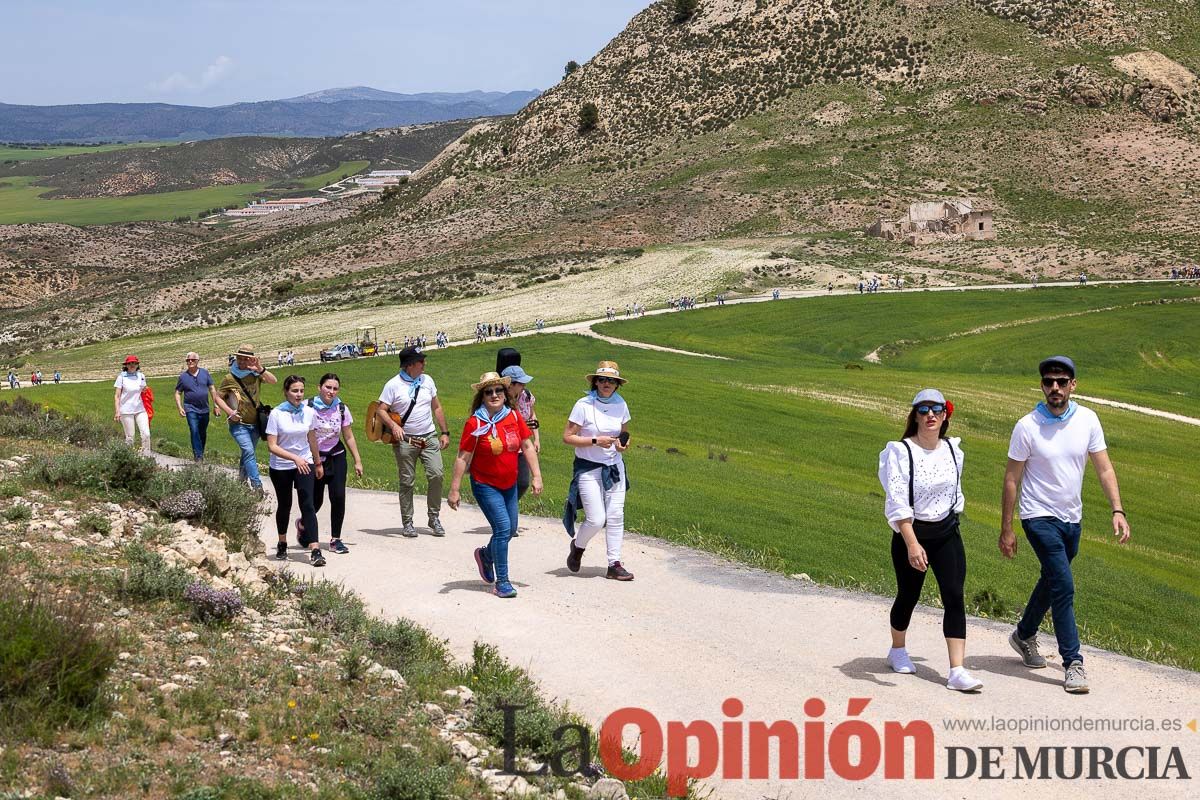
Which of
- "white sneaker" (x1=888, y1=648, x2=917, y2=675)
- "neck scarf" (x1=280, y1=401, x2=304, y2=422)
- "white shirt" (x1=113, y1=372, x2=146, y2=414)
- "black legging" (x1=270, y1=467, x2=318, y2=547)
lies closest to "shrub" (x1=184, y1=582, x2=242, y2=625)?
"black legging" (x1=270, y1=467, x2=318, y2=547)

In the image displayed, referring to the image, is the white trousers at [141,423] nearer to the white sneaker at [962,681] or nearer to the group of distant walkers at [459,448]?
the group of distant walkers at [459,448]

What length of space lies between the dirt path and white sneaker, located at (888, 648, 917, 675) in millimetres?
66

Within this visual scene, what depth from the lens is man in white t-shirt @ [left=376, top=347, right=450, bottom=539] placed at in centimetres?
1491

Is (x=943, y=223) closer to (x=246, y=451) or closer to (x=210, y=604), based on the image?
(x=246, y=451)

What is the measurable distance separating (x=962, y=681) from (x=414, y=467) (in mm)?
8244

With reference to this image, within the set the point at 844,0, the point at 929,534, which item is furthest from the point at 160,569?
the point at 844,0

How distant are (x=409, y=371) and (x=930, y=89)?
416ft

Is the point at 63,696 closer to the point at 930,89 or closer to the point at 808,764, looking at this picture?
the point at 808,764

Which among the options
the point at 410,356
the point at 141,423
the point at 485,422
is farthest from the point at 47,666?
the point at 141,423

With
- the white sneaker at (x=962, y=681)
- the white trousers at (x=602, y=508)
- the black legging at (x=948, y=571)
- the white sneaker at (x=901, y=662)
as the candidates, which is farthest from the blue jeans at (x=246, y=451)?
the white sneaker at (x=962, y=681)

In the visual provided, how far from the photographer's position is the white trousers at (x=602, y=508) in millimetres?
12992

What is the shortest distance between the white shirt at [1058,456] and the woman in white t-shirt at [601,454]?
14.7 feet

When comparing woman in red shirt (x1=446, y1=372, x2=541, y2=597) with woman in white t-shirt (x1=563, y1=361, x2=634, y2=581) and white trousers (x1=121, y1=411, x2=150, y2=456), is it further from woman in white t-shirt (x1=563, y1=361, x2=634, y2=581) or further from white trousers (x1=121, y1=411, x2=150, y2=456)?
white trousers (x1=121, y1=411, x2=150, y2=456)

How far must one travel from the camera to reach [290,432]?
13828mm
